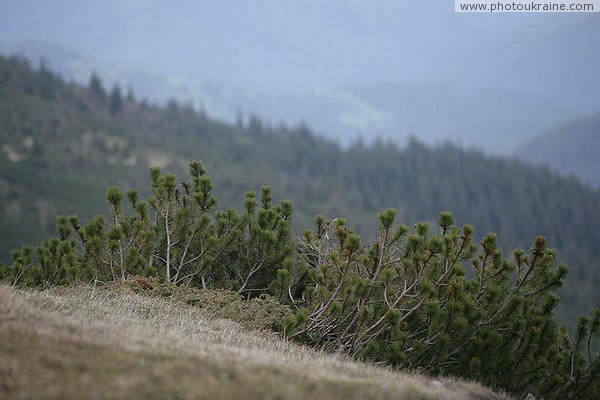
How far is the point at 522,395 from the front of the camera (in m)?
10.2

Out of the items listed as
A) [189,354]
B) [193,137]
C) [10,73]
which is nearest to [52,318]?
[189,354]

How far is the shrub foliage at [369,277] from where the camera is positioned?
9281 millimetres

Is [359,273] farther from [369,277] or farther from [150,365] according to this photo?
[150,365]

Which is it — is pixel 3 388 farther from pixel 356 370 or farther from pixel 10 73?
pixel 10 73

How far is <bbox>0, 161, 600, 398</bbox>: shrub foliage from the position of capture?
9.28 m

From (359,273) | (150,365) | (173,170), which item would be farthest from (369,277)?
(173,170)

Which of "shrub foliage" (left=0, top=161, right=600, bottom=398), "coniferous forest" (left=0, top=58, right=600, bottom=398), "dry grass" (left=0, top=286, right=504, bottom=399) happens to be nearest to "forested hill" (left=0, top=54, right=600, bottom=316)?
"coniferous forest" (left=0, top=58, right=600, bottom=398)

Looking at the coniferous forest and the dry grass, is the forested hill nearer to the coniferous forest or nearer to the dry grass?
the coniferous forest

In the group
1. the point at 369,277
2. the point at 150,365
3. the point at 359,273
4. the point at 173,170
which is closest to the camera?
the point at 150,365

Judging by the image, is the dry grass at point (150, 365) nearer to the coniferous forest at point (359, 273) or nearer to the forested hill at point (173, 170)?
the coniferous forest at point (359, 273)

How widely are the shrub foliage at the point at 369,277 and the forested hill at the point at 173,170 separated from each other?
10028cm

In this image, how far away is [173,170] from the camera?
6353 inches

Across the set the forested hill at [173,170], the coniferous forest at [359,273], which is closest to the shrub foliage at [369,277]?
the coniferous forest at [359,273]

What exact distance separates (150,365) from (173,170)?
15885 centimetres
